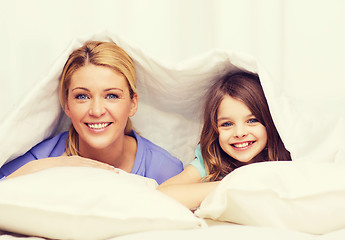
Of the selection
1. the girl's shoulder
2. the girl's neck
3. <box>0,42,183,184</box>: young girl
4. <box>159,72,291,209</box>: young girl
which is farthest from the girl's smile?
the girl's neck

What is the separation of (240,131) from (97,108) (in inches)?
15.2

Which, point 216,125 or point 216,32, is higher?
point 216,32

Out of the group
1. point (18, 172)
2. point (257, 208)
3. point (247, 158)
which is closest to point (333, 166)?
point (257, 208)

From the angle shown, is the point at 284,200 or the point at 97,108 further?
the point at 97,108

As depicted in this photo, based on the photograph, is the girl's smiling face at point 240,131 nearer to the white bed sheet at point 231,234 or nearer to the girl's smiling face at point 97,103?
the girl's smiling face at point 97,103

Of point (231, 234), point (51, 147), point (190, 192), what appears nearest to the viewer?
point (231, 234)

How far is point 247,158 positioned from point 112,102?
40 centimetres

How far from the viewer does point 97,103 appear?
3.76ft

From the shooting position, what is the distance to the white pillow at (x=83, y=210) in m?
0.69

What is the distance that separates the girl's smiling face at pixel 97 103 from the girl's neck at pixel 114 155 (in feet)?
0.27

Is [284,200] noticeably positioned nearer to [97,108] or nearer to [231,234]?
[231,234]

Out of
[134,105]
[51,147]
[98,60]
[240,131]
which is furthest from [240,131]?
[51,147]

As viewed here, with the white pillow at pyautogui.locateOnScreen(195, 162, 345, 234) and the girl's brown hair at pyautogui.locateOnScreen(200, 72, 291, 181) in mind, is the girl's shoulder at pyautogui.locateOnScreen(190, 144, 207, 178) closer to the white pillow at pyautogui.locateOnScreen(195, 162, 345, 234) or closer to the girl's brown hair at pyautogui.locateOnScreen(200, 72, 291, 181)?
the girl's brown hair at pyautogui.locateOnScreen(200, 72, 291, 181)

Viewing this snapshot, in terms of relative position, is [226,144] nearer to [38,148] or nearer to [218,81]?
[218,81]
